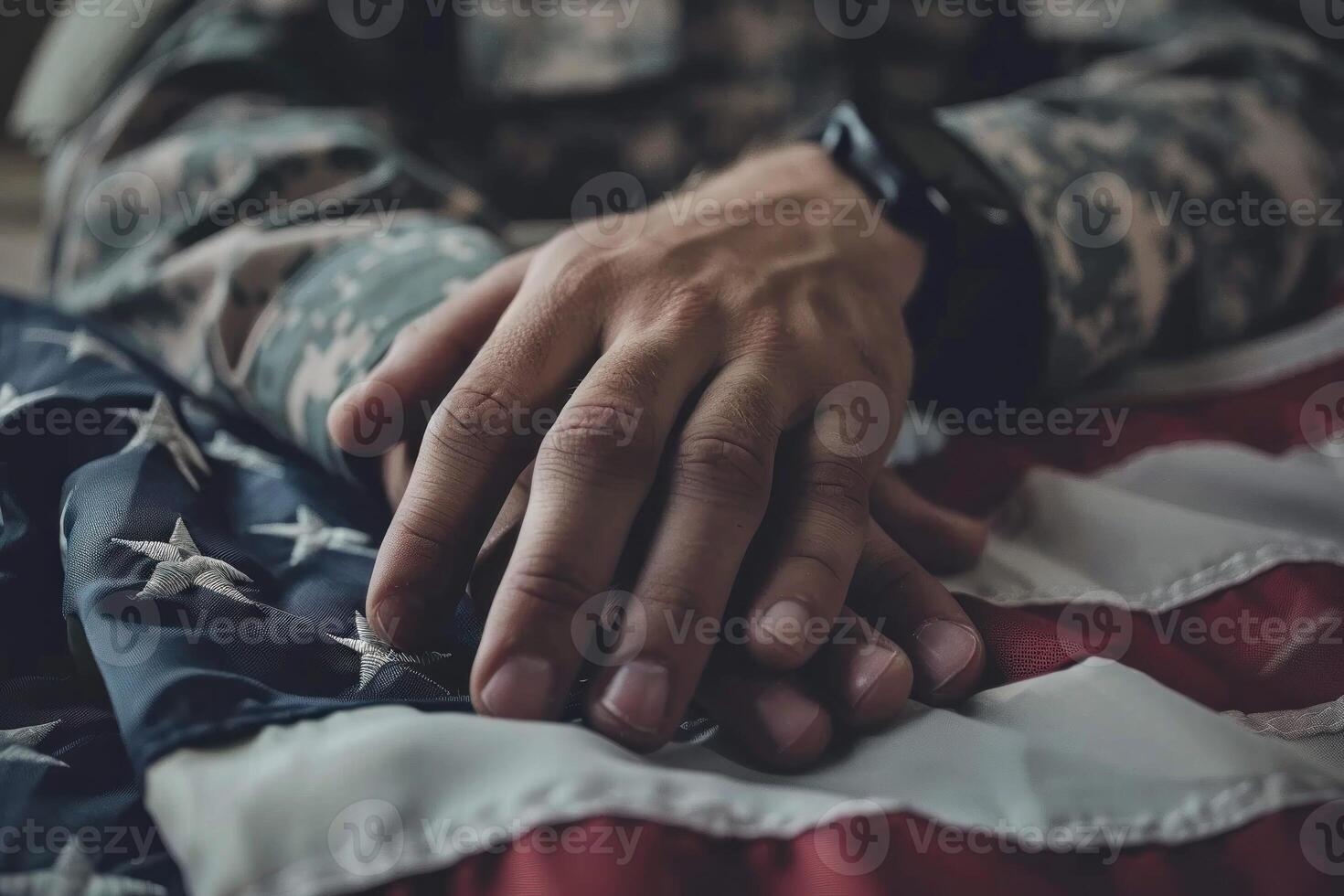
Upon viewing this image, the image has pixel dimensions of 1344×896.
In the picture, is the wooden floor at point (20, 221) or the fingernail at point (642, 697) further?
the wooden floor at point (20, 221)

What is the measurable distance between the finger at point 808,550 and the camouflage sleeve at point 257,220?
0.77 feet

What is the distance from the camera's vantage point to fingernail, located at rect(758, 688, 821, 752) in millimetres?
346

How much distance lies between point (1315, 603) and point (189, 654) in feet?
1.49

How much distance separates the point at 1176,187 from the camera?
69 cm

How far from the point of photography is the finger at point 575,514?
0.34 metres

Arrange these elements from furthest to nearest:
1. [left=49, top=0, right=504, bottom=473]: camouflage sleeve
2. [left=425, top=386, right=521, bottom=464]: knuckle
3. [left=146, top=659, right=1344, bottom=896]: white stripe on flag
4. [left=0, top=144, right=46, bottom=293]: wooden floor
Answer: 1. [left=0, top=144, right=46, bottom=293]: wooden floor
2. [left=49, top=0, right=504, bottom=473]: camouflage sleeve
3. [left=425, top=386, right=521, bottom=464]: knuckle
4. [left=146, top=659, right=1344, bottom=896]: white stripe on flag

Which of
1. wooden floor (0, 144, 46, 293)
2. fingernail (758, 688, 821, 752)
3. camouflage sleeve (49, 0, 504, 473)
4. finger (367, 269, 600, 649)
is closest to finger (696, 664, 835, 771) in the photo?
fingernail (758, 688, 821, 752)

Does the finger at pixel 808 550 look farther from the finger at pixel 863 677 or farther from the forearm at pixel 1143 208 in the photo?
the forearm at pixel 1143 208

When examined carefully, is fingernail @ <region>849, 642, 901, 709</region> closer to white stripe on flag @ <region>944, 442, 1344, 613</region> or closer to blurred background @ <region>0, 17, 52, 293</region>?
white stripe on flag @ <region>944, 442, 1344, 613</region>

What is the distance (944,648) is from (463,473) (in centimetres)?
20

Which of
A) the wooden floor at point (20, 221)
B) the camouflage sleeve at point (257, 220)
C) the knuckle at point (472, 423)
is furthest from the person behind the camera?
the wooden floor at point (20, 221)

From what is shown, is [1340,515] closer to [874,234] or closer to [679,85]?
[874,234]

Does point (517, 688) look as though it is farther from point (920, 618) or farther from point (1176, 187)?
point (1176, 187)

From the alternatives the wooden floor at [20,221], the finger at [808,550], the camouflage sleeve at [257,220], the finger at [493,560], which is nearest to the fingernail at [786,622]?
the finger at [808,550]
